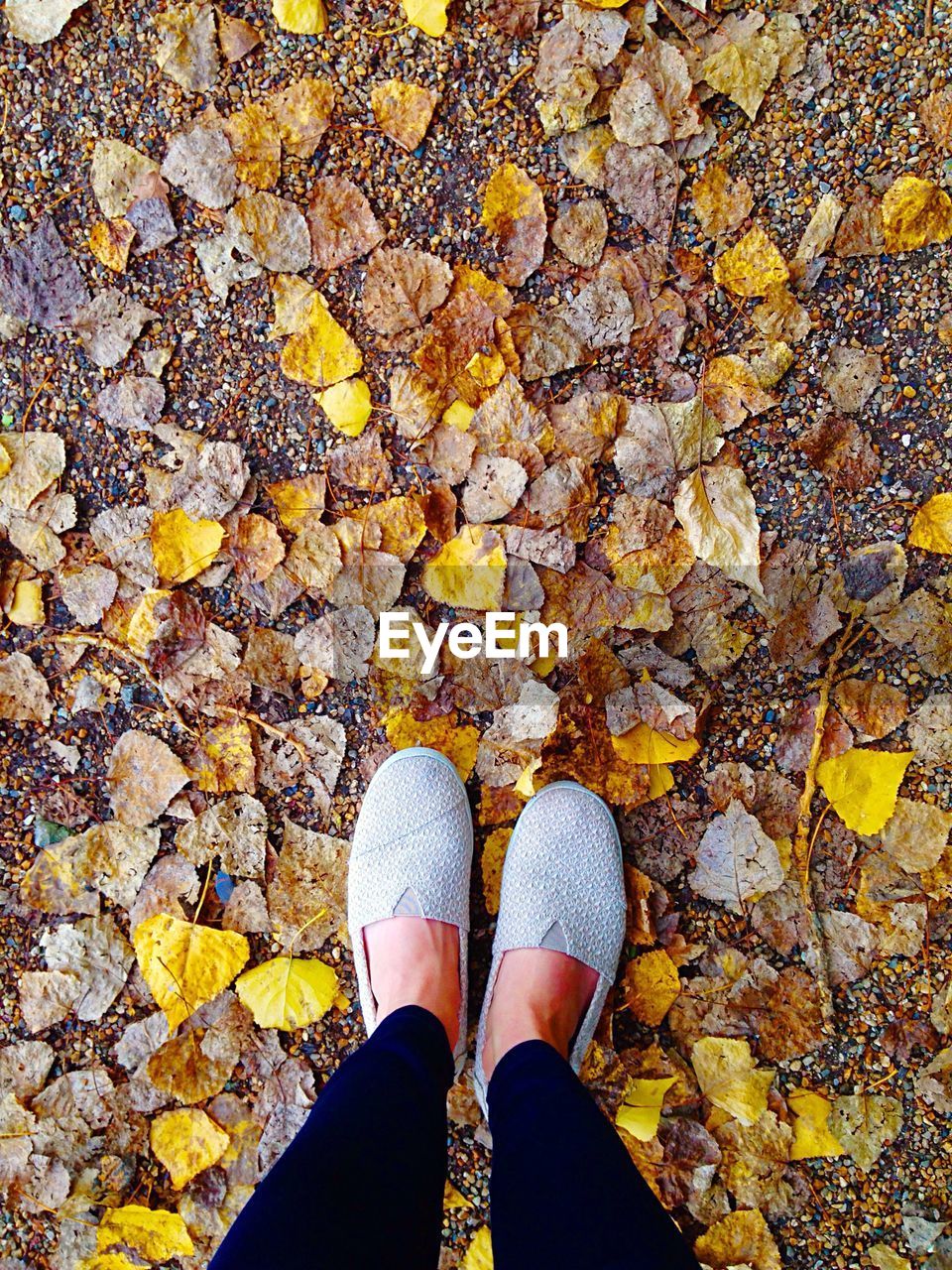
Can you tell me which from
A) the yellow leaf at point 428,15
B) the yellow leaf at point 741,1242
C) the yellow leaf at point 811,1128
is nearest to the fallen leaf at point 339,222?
the yellow leaf at point 428,15

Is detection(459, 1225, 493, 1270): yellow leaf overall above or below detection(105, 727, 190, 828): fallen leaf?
below

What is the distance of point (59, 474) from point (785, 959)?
1.26m

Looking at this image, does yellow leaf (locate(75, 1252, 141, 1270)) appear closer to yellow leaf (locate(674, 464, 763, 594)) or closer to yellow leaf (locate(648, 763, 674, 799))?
yellow leaf (locate(648, 763, 674, 799))

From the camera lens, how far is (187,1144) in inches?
49.3

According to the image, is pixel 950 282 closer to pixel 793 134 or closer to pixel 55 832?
pixel 793 134

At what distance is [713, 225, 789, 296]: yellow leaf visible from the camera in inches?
46.5

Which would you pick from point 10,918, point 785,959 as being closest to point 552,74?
point 785,959

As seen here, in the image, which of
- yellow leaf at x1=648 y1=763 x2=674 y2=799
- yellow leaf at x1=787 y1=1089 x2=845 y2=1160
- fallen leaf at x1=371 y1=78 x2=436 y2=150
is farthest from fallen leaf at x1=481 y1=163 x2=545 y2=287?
yellow leaf at x1=787 y1=1089 x2=845 y2=1160

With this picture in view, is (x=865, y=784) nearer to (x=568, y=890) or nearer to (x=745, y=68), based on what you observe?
(x=568, y=890)

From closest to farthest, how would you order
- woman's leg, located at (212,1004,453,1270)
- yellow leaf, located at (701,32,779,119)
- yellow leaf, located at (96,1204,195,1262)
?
1. woman's leg, located at (212,1004,453,1270)
2. yellow leaf, located at (701,32,779,119)
3. yellow leaf, located at (96,1204,195,1262)

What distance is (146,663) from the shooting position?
1246 millimetres

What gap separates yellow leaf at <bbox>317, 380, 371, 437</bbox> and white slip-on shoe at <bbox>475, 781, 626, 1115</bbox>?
0.59 meters

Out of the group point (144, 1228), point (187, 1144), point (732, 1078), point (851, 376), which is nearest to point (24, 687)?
point (187, 1144)

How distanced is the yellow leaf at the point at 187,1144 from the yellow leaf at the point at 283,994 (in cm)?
18
